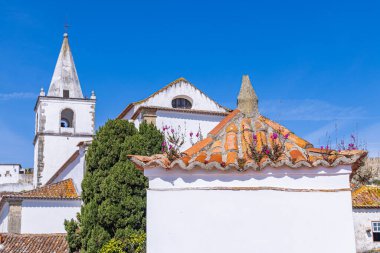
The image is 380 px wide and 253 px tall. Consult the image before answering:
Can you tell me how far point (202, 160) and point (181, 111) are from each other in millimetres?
14997

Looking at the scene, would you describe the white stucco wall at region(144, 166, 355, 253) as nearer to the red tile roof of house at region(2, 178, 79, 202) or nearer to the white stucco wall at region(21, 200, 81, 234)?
the white stucco wall at region(21, 200, 81, 234)

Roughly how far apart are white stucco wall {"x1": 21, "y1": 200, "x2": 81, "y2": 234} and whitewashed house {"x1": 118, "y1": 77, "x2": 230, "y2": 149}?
7.20m

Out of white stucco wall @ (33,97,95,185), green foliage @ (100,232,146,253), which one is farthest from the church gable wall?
white stucco wall @ (33,97,95,185)

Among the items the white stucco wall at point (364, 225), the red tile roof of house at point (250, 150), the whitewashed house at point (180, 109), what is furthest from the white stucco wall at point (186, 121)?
the red tile roof of house at point (250, 150)

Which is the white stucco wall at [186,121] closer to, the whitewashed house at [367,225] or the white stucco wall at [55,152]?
the whitewashed house at [367,225]

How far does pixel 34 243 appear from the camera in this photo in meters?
23.5

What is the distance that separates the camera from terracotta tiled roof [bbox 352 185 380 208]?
86.8ft

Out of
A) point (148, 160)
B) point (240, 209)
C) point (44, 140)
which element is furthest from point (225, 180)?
point (44, 140)

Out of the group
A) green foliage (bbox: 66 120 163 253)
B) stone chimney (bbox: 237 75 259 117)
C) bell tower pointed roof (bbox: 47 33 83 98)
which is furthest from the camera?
bell tower pointed roof (bbox: 47 33 83 98)

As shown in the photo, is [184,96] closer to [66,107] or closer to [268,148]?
[268,148]

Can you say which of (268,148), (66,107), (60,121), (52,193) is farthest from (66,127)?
(268,148)

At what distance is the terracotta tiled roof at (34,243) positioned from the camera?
74.0 ft

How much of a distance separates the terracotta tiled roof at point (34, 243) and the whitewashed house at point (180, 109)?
695 centimetres

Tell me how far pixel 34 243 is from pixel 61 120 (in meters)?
18.8
